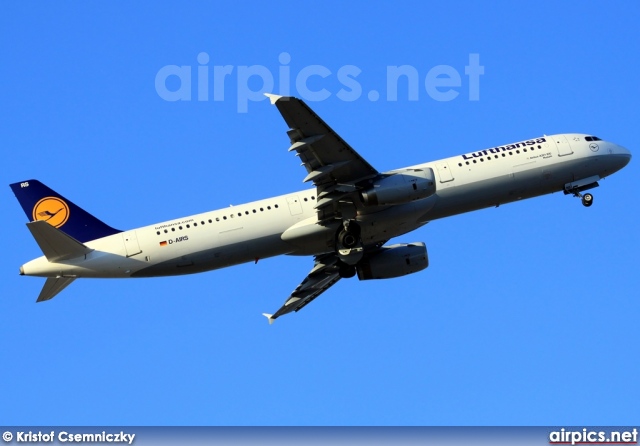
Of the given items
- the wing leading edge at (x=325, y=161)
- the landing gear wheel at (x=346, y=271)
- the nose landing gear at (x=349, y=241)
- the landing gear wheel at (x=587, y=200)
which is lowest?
the landing gear wheel at (x=346, y=271)

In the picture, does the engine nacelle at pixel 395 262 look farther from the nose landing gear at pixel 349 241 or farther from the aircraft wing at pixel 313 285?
the nose landing gear at pixel 349 241

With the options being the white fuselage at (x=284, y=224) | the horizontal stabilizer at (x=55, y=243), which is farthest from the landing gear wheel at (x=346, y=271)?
the horizontal stabilizer at (x=55, y=243)

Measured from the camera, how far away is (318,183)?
57.8 metres

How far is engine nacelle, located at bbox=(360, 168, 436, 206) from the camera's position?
5697cm

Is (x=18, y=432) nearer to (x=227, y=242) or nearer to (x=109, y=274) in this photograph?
(x=109, y=274)

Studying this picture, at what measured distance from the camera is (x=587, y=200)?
63.2 metres

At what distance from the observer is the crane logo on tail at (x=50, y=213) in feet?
195

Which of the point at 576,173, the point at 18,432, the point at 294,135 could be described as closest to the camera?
the point at 18,432

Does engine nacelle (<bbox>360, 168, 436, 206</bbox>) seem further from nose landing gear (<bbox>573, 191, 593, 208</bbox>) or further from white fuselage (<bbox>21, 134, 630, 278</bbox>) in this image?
nose landing gear (<bbox>573, 191, 593, 208</bbox>)

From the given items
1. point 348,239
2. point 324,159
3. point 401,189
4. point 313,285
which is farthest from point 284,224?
point 313,285

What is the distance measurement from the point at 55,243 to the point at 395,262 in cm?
2058

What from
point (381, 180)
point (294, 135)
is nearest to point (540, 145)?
point (381, 180)

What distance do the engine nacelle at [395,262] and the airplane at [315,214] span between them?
3.16m

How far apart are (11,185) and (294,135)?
16.6m
